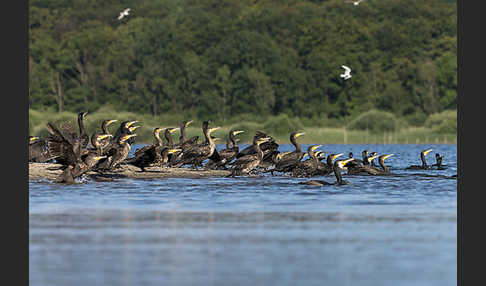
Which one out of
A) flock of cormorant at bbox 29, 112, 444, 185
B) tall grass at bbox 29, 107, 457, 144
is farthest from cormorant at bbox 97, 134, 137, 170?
tall grass at bbox 29, 107, 457, 144

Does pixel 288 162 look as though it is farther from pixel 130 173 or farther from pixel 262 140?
pixel 130 173

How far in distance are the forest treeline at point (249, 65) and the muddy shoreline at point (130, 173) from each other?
5052 centimetres

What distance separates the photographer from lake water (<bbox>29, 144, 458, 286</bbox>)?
1078cm

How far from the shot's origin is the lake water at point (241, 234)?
1078 centimetres

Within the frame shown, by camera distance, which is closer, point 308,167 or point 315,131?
point 308,167

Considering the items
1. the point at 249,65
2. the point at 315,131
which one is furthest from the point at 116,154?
the point at 249,65

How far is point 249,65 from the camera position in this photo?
8056 cm

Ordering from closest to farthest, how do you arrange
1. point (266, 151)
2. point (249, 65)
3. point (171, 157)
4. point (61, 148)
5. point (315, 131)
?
1. point (61, 148)
2. point (171, 157)
3. point (266, 151)
4. point (315, 131)
5. point (249, 65)

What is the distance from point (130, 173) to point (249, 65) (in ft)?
186

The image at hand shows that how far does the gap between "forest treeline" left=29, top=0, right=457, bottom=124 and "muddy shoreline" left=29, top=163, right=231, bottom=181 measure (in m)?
50.5

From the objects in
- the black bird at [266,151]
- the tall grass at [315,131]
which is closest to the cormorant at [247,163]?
the black bird at [266,151]

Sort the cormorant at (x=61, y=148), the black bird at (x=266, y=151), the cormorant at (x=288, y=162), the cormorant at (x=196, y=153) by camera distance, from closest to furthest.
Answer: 1. the cormorant at (x=61, y=148)
2. the cormorant at (x=288, y=162)
3. the cormorant at (x=196, y=153)
4. the black bird at (x=266, y=151)

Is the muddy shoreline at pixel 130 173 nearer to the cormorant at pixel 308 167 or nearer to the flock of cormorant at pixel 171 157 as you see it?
the flock of cormorant at pixel 171 157

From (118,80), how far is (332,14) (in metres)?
18.0
